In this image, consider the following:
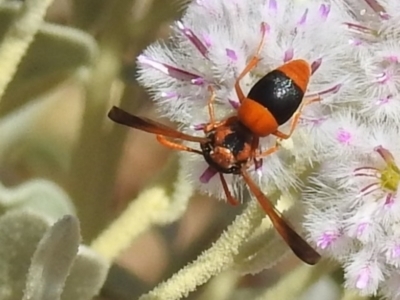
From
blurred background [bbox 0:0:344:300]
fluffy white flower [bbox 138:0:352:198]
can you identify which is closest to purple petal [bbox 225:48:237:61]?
fluffy white flower [bbox 138:0:352:198]

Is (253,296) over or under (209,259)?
under

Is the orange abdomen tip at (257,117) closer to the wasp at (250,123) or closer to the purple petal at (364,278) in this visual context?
the wasp at (250,123)

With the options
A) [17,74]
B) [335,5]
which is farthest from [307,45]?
[17,74]

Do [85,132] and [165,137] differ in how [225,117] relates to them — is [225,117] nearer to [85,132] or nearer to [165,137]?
[165,137]

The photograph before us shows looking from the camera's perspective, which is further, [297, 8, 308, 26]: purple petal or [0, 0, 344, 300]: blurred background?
[0, 0, 344, 300]: blurred background

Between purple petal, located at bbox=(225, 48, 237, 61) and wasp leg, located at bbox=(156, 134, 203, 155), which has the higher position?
purple petal, located at bbox=(225, 48, 237, 61)

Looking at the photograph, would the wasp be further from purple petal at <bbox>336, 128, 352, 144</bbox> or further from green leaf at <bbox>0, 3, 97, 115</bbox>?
green leaf at <bbox>0, 3, 97, 115</bbox>

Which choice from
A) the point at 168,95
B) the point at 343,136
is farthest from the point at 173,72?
the point at 343,136
